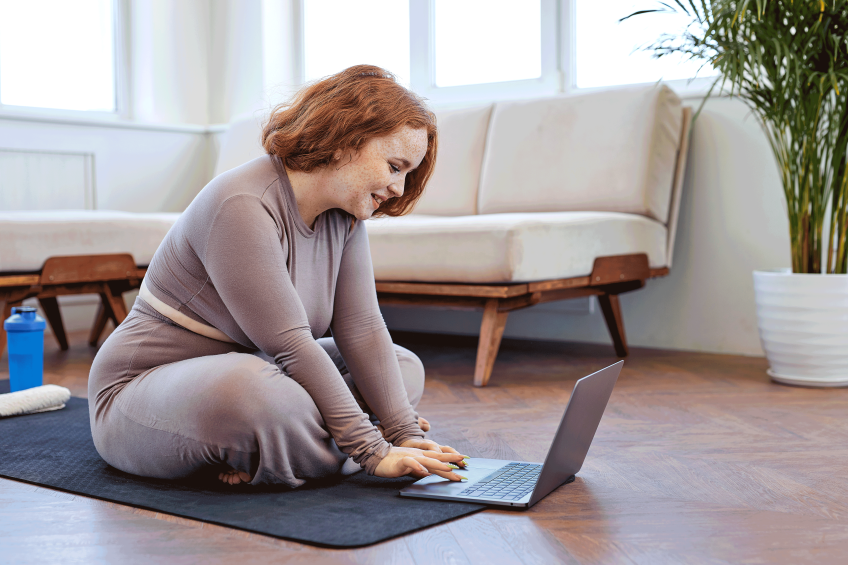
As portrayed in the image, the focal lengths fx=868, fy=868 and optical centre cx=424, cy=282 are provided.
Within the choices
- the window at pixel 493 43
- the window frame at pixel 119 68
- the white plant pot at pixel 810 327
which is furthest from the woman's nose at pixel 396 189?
the window frame at pixel 119 68

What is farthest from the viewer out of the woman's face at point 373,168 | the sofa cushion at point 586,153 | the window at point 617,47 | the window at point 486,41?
the window at point 486,41

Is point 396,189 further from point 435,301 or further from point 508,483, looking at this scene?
point 435,301

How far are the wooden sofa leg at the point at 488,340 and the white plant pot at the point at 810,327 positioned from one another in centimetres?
73

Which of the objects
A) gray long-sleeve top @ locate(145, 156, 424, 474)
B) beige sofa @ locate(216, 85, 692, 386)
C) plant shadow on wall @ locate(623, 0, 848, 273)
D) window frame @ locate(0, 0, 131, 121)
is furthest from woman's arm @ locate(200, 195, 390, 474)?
window frame @ locate(0, 0, 131, 121)

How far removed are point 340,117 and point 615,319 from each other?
5.65 ft

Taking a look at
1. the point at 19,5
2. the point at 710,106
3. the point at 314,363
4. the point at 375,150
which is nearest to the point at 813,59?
the point at 710,106

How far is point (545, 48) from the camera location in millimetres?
3305

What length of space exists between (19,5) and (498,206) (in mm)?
2290

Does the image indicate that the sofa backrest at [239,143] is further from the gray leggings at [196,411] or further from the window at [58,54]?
the gray leggings at [196,411]

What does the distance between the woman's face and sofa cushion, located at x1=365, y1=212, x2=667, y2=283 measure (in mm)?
833

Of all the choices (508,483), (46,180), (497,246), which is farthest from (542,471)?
(46,180)

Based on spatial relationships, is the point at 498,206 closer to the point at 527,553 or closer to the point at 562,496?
the point at 562,496

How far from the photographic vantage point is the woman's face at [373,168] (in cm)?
130

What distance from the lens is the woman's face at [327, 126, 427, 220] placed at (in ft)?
4.26
